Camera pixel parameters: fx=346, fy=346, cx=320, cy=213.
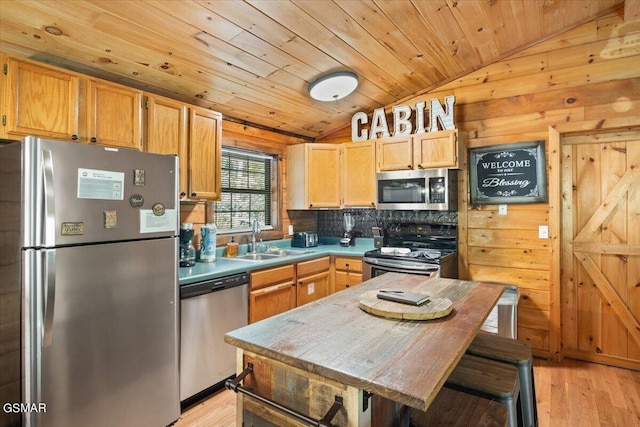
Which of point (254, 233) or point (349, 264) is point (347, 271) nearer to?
point (349, 264)

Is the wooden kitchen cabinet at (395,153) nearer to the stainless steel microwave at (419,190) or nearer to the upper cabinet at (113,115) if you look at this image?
the stainless steel microwave at (419,190)

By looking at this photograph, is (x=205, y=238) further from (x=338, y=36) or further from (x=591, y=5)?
(x=591, y=5)

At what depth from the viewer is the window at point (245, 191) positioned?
11.7 ft

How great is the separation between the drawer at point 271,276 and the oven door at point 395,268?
75 cm

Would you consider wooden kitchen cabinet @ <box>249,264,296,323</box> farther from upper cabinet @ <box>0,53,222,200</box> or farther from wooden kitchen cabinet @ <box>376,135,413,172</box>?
wooden kitchen cabinet @ <box>376,135,413,172</box>

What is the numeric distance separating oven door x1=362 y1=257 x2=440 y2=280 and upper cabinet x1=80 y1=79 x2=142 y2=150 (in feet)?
7.37

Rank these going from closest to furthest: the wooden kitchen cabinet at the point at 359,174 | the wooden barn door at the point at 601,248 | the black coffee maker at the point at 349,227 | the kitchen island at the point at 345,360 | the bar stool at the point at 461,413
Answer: the kitchen island at the point at 345,360, the bar stool at the point at 461,413, the wooden barn door at the point at 601,248, the wooden kitchen cabinet at the point at 359,174, the black coffee maker at the point at 349,227

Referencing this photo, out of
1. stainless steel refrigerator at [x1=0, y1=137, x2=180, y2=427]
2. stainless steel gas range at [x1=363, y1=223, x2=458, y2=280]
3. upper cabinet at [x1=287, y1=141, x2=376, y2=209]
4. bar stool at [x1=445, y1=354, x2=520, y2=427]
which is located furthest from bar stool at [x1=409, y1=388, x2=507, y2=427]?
upper cabinet at [x1=287, y1=141, x2=376, y2=209]

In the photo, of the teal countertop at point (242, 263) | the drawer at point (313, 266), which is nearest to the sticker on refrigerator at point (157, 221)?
the teal countertop at point (242, 263)

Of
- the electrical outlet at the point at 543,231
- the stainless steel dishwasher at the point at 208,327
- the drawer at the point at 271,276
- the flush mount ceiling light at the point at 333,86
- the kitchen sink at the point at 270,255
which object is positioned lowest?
the stainless steel dishwasher at the point at 208,327

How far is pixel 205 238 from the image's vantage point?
118 inches

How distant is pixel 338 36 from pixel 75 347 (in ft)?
8.28

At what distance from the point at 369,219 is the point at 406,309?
2784 millimetres

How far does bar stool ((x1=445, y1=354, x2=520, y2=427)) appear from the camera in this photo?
143 centimetres
